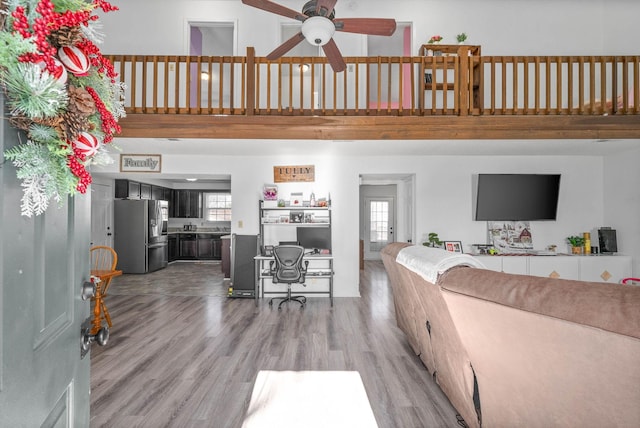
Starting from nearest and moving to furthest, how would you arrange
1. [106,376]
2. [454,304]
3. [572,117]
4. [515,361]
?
[515,361]
[454,304]
[106,376]
[572,117]

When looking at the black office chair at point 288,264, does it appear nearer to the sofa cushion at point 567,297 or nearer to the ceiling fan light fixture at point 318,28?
the ceiling fan light fixture at point 318,28

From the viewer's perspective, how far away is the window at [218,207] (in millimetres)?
10055

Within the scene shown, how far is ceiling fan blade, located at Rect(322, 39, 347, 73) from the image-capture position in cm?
307

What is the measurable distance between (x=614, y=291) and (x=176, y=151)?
5649 millimetres

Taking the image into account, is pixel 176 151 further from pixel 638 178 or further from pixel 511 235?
pixel 638 178

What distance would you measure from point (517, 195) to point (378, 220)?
16.8ft

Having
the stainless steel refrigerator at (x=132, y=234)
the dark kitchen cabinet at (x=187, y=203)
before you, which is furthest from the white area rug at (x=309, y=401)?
the dark kitchen cabinet at (x=187, y=203)

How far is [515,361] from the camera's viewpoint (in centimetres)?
133

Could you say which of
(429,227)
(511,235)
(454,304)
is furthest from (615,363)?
(511,235)

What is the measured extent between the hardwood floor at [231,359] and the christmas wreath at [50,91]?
1.98m

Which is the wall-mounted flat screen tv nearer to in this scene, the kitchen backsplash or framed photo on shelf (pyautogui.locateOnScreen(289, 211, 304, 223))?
framed photo on shelf (pyautogui.locateOnScreen(289, 211, 304, 223))

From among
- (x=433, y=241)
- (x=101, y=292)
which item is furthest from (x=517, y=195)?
(x=101, y=292)

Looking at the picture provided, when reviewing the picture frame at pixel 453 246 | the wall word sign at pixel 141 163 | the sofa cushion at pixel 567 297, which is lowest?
the picture frame at pixel 453 246

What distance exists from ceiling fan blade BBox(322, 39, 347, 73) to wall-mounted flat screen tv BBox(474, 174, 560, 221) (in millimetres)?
3380
